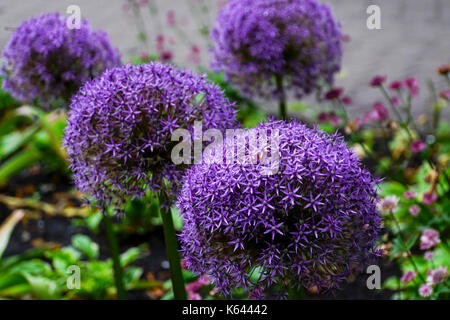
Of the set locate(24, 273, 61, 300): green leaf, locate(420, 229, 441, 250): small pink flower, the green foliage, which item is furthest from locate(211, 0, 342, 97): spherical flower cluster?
locate(24, 273, 61, 300): green leaf

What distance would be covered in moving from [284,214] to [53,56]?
6.36ft

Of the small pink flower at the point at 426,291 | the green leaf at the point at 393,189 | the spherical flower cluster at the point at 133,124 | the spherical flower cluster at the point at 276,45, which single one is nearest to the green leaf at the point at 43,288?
the spherical flower cluster at the point at 133,124

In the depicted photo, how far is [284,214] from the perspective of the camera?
209 centimetres

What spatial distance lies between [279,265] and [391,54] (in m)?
6.89

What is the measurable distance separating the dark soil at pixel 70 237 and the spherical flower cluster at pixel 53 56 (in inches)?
80.8

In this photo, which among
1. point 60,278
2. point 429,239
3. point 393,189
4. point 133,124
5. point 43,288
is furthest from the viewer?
point 393,189

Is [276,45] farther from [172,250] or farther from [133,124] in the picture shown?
[172,250]

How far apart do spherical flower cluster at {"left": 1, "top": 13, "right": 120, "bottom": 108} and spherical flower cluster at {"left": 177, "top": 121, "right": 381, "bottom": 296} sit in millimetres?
1434

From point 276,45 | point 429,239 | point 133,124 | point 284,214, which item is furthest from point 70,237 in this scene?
point 284,214

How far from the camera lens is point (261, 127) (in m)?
2.26

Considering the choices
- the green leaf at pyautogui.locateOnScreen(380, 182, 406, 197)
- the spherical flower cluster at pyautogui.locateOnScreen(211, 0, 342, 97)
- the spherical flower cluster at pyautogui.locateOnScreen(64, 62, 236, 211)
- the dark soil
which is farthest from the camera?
the green leaf at pyautogui.locateOnScreen(380, 182, 406, 197)

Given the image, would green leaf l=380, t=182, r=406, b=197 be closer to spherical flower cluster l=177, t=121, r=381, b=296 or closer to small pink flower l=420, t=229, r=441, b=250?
small pink flower l=420, t=229, r=441, b=250

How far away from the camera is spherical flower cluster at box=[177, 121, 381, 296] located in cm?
203

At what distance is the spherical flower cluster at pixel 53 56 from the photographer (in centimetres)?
323
